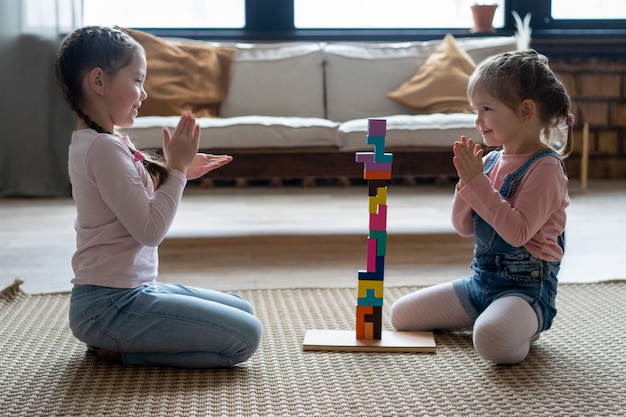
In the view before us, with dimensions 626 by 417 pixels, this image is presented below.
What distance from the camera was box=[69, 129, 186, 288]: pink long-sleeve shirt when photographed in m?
1.54

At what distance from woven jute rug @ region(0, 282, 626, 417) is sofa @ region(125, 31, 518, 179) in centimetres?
134

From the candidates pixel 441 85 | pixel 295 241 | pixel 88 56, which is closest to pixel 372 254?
pixel 88 56

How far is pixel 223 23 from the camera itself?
182 inches

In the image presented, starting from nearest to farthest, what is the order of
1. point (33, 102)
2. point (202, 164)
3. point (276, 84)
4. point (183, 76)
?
point (202, 164) → point (183, 76) → point (276, 84) → point (33, 102)

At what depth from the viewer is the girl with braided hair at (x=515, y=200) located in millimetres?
1624

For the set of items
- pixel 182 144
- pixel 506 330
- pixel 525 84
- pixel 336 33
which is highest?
pixel 336 33

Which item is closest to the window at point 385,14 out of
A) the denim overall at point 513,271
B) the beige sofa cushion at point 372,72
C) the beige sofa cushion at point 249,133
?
the beige sofa cushion at point 372,72

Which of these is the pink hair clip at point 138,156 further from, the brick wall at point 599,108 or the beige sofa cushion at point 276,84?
the brick wall at point 599,108

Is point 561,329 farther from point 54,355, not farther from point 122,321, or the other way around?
point 54,355

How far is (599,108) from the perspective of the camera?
470 cm

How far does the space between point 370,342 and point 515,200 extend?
0.42 meters

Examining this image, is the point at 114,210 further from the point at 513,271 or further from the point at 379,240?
the point at 513,271

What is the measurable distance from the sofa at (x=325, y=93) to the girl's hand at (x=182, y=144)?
156 centimetres

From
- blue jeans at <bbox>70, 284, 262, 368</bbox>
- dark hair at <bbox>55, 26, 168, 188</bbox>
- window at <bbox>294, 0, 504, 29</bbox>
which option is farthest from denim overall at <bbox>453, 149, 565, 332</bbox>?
window at <bbox>294, 0, 504, 29</bbox>
